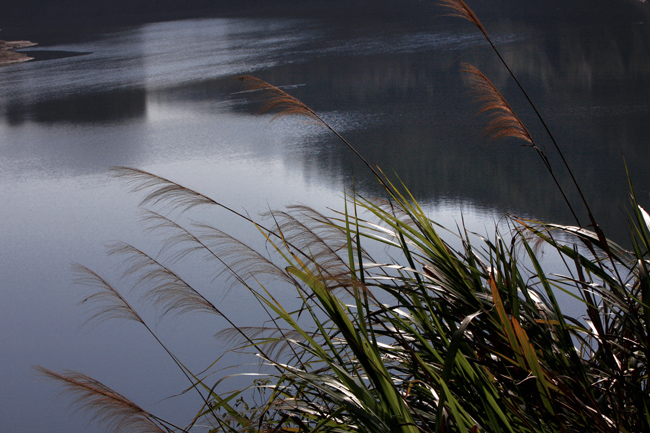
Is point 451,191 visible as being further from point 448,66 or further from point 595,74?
point 448,66

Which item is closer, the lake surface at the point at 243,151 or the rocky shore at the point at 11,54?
the lake surface at the point at 243,151

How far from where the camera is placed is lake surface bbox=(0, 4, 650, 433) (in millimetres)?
2611

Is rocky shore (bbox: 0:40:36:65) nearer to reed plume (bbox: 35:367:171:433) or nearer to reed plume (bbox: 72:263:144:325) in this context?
reed plume (bbox: 72:263:144:325)

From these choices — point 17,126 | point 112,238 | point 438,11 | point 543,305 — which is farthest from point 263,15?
point 543,305

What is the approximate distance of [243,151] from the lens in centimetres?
481

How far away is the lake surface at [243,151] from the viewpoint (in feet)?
8.57

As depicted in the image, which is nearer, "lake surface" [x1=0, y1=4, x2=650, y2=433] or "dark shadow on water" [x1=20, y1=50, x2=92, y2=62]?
"lake surface" [x1=0, y1=4, x2=650, y2=433]

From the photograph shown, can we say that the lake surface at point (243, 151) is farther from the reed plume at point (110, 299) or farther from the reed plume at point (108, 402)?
the reed plume at point (108, 402)

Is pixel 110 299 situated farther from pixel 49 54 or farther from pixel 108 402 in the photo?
pixel 49 54

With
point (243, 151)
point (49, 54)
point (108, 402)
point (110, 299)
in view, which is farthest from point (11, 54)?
point (108, 402)

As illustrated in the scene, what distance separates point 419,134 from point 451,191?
124 centimetres

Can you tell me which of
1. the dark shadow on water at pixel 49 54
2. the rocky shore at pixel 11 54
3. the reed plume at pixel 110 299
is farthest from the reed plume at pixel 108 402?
the rocky shore at pixel 11 54

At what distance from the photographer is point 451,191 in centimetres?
359

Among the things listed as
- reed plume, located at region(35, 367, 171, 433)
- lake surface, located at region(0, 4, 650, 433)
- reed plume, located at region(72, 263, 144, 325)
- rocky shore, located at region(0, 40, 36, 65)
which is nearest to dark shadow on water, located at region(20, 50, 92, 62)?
rocky shore, located at region(0, 40, 36, 65)
